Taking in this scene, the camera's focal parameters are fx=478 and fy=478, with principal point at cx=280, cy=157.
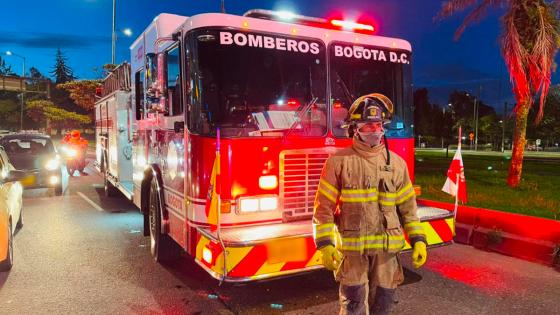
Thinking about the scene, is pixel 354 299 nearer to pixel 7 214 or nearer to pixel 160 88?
pixel 160 88

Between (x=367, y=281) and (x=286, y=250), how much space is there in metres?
1.07

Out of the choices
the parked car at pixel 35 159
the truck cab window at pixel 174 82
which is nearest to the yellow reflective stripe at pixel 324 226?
the truck cab window at pixel 174 82

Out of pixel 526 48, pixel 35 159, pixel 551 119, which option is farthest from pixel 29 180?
pixel 551 119

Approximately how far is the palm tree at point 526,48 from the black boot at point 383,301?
32.5 ft

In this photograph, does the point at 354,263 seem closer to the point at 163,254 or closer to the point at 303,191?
the point at 303,191

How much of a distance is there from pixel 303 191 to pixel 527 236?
3672 millimetres

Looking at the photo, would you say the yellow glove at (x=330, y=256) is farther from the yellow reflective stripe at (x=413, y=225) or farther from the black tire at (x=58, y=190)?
the black tire at (x=58, y=190)

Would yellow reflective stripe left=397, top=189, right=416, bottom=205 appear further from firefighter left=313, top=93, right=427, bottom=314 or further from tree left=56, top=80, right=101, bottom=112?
tree left=56, top=80, right=101, bottom=112

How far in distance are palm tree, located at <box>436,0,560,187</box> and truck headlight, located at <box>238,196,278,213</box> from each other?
911cm

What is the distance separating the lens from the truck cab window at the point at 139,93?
21.8 ft

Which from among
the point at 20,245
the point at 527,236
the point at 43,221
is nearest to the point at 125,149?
the point at 43,221

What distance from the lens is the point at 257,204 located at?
4.52 metres

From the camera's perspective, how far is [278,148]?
181 inches

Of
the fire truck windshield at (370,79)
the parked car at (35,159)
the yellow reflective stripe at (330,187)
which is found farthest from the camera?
the parked car at (35,159)
